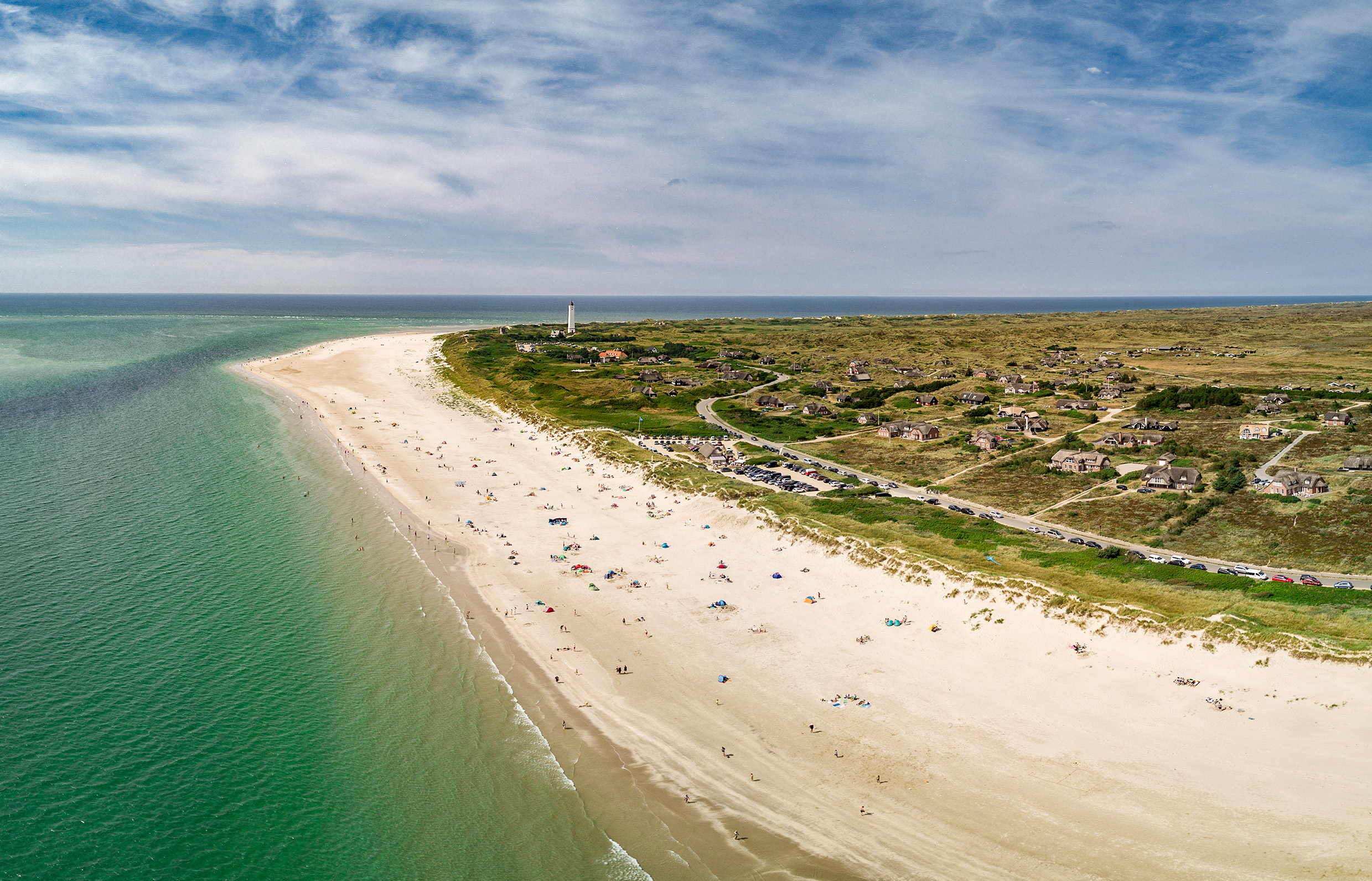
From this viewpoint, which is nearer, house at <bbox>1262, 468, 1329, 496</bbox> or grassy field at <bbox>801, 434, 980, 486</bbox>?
house at <bbox>1262, 468, 1329, 496</bbox>

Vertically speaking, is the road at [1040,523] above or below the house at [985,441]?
below

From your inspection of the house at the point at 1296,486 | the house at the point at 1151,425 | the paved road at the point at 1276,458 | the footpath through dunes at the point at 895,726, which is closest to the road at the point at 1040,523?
the paved road at the point at 1276,458

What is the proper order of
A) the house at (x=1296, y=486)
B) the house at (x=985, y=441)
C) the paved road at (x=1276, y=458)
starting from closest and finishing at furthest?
the house at (x=1296, y=486) < the paved road at (x=1276, y=458) < the house at (x=985, y=441)

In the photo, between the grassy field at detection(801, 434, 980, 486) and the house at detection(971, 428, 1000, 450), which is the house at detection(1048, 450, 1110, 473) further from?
the house at detection(971, 428, 1000, 450)

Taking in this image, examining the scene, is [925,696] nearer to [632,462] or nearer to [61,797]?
[61,797]

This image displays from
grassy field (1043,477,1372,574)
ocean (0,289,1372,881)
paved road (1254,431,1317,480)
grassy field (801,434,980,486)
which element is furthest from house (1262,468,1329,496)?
ocean (0,289,1372,881)

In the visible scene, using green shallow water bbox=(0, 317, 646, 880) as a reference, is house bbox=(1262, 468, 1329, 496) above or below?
above

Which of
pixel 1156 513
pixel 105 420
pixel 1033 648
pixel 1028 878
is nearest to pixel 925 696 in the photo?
pixel 1033 648

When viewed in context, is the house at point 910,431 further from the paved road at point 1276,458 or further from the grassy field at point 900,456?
the paved road at point 1276,458
